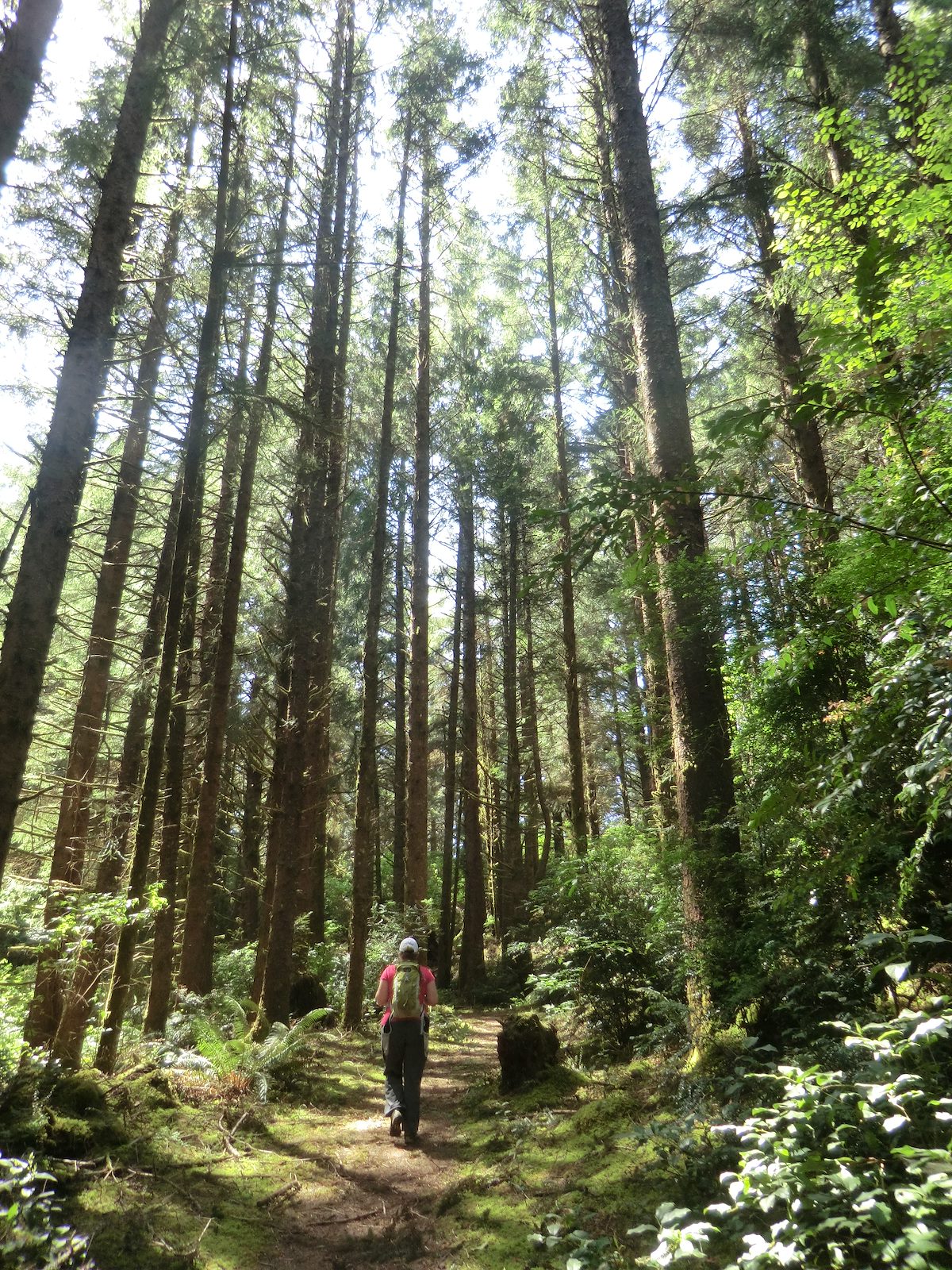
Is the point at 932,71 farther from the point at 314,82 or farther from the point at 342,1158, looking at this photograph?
the point at 314,82

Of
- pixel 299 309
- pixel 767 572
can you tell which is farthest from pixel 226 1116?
pixel 299 309

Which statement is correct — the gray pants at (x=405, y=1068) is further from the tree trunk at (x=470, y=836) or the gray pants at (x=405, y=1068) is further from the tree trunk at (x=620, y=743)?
the tree trunk at (x=620, y=743)

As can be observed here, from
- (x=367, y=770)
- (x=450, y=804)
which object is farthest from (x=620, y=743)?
(x=367, y=770)

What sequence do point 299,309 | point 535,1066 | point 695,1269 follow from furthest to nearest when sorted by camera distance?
point 299,309
point 535,1066
point 695,1269

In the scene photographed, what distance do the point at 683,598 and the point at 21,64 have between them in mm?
7385

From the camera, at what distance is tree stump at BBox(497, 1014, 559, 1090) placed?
7355 mm

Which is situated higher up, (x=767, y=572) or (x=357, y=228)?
(x=357, y=228)

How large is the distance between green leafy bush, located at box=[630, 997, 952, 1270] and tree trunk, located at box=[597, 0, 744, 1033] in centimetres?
222

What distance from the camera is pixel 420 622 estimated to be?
15109mm

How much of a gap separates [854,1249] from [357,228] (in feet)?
51.0

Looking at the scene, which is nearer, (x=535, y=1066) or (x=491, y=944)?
(x=535, y=1066)

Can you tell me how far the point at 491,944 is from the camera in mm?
24453

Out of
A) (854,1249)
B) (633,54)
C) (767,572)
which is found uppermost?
(633,54)

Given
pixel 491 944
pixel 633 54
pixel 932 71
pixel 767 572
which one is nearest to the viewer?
pixel 932 71
